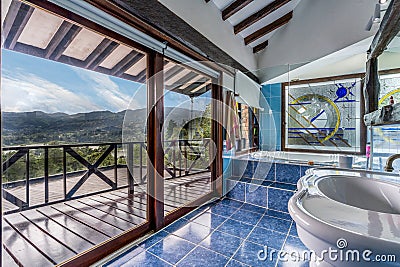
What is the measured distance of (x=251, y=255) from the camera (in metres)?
1.87

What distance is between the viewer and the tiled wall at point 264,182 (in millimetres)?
2859

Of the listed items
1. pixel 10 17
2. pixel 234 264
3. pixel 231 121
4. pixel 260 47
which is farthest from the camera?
pixel 260 47

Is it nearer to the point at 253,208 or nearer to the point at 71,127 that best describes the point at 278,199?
the point at 253,208

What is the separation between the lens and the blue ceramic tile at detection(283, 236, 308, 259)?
6.17 ft

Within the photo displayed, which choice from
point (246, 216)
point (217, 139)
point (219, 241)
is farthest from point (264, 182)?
point (219, 241)

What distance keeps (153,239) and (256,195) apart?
157cm

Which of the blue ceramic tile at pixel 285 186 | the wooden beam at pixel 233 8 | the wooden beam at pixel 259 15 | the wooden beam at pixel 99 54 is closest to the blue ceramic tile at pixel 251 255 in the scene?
the blue ceramic tile at pixel 285 186

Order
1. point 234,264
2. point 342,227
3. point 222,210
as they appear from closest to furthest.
A: 1. point 342,227
2. point 234,264
3. point 222,210

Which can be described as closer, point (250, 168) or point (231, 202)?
point (231, 202)

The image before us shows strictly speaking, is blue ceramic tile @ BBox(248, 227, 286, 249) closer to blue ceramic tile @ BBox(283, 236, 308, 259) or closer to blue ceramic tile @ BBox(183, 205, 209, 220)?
blue ceramic tile @ BBox(283, 236, 308, 259)

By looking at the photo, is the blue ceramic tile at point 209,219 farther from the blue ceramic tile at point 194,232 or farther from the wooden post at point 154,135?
the wooden post at point 154,135

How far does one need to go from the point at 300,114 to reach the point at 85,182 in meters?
3.70

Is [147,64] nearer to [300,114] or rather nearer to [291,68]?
[291,68]

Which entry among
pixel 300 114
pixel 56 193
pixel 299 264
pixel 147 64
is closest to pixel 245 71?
pixel 300 114
